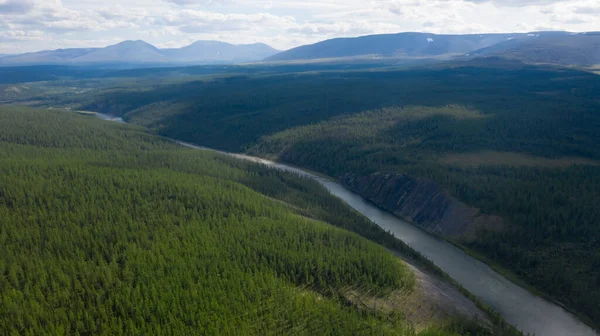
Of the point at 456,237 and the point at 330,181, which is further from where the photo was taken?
the point at 330,181

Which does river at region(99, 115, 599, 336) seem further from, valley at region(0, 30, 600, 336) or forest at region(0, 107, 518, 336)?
forest at region(0, 107, 518, 336)

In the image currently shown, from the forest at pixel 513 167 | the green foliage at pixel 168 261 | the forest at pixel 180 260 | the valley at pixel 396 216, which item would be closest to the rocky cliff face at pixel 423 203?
the valley at pixel 396 216

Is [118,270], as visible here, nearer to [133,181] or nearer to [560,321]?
[133,181]

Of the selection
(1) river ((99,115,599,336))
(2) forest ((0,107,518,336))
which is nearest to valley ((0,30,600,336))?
(1) river ((99,115,599,336))

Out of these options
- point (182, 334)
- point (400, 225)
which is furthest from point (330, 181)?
point (182, 334)

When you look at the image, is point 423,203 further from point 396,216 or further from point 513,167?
point 513,167
